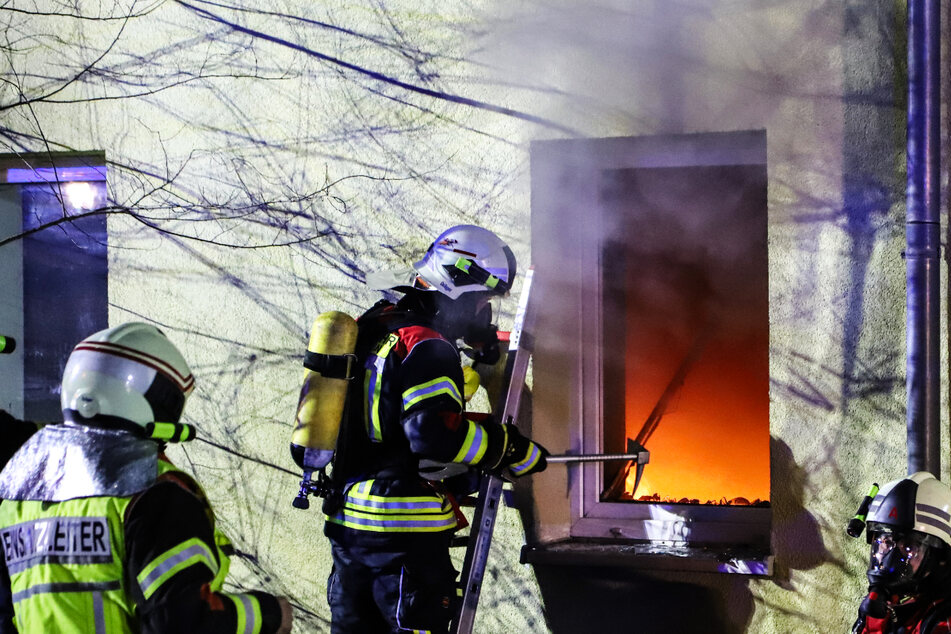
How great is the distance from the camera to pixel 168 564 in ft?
7.52

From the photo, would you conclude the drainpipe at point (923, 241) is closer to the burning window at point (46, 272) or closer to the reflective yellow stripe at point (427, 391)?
the reflective yellow stripe at point (427, 391)

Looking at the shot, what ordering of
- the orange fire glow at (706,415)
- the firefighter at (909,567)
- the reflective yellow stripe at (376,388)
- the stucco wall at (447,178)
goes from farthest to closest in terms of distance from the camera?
the orange fire glow at (706,415)
the stucco wall at (447,178)
the reflective yellow stripe at (376,388)
the firefighter at (909,567)

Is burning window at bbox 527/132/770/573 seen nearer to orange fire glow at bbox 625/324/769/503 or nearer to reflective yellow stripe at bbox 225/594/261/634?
orange fire glow at bbox 625/324/769/503

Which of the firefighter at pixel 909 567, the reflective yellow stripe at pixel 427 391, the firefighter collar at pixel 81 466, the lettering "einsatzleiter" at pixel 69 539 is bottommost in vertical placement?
the firefighter at pixel 909 567

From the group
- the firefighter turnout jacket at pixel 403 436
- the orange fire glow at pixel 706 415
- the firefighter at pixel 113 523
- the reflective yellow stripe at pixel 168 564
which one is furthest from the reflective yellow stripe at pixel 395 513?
the orange fire glow at pixel 706 415

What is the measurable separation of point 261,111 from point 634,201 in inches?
74.4

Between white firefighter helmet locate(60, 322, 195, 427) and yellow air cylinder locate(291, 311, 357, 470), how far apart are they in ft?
4.44

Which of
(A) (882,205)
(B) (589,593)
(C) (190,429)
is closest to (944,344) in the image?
(A) (882,205)

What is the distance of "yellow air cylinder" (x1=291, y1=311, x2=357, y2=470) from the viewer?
392cm

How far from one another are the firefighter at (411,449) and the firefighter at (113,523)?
125 cm

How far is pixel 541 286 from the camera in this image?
187 inches

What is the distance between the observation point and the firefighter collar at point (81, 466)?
236 cm

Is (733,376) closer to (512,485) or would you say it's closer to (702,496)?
(702,496)

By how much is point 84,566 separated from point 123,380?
44 centimetres
